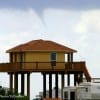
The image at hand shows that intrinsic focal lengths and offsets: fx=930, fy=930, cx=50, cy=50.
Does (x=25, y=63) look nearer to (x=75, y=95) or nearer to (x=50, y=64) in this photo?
(x=50, y=64)

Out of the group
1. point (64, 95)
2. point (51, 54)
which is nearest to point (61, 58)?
point (51, 54)

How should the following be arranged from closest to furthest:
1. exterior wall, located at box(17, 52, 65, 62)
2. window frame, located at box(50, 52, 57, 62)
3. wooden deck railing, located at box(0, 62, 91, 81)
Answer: wooden deck railing, located at box(0, 62, 91, 81) < exterior wall, located at box(17, 52, 65, 62) < window frame, located at box(50, 52, 57, 62)

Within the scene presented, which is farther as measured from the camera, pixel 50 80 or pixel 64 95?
pixel 50 80

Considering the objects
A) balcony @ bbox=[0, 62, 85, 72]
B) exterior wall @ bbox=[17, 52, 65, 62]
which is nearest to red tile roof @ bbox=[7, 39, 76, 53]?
exterior wall @ bbox=[17, 52, 65, 62]

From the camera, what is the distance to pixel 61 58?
10369 centimetres

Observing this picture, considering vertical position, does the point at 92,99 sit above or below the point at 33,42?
below

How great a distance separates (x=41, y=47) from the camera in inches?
4099

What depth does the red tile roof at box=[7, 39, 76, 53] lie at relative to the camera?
10344 cm

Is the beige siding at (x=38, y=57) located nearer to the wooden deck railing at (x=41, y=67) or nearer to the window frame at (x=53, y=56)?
the window frame at (x=53, y=56)

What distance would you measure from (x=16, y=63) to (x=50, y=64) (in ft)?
12.2

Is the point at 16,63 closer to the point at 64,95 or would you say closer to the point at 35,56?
the point at 35,56

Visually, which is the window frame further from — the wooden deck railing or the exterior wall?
the wooden deck railing

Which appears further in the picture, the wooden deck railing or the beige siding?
the beige siding

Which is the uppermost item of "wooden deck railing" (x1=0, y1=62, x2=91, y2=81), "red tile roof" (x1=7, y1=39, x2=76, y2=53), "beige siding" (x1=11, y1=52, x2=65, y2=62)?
"red tile roof" (x1=7, y1=39, x2=76, y2=53)
